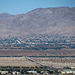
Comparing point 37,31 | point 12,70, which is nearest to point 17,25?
point 37,31

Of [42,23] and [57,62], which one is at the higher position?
[42,23]

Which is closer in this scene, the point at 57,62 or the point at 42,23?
the point at 57,62

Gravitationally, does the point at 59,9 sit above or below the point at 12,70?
above

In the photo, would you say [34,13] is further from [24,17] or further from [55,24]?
[55,24]

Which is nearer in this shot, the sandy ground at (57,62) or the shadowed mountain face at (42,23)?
the sandy ground at (57,62)

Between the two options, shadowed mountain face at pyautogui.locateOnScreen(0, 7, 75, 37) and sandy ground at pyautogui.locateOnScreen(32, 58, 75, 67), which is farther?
shadowed mountain face at pyautogui.locateOnScreen(0, 7, 75, 37)

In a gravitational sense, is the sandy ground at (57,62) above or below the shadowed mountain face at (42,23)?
below

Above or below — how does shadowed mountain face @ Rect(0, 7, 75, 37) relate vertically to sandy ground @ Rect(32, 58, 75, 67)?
above

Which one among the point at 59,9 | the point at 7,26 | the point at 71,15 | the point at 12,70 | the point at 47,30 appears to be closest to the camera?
the point at 12,70
